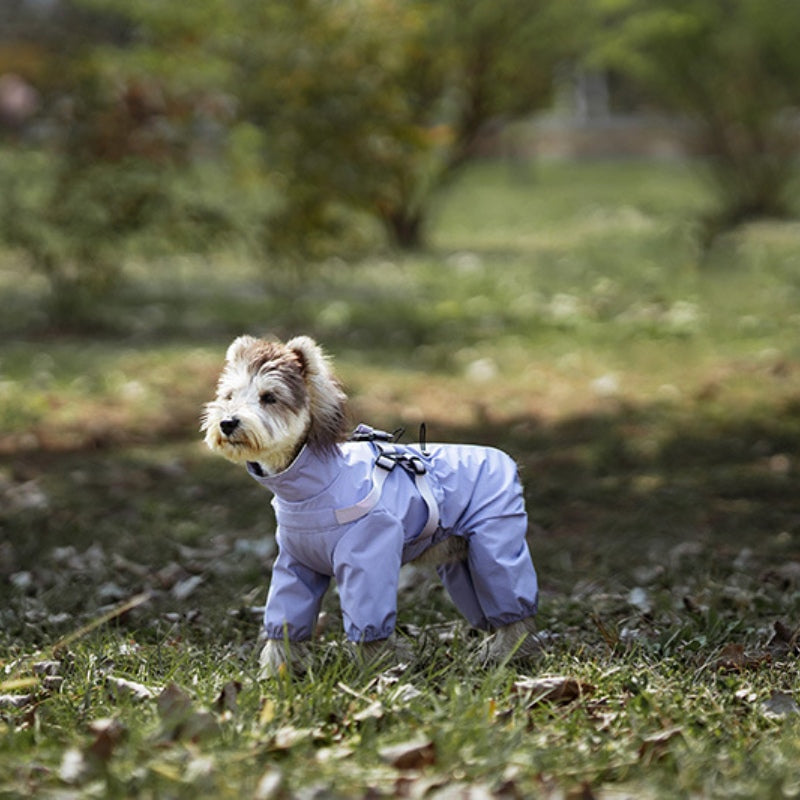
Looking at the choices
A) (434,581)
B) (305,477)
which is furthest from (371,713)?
(434,581)

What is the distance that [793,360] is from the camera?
378 inches

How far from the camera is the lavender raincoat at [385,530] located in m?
3.92

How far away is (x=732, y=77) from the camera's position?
1752 centimetres

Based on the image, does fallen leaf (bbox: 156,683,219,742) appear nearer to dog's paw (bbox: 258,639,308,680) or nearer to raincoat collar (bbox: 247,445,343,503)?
dog's paw (bbox: 258,639,308,680)

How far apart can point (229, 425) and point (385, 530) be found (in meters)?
0.54

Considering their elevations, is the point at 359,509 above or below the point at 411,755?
above

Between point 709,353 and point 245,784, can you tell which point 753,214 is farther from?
point 245,784

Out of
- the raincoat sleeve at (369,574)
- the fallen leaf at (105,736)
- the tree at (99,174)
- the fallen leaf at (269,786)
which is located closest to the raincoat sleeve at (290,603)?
the raincoat sleeve at (369,574)

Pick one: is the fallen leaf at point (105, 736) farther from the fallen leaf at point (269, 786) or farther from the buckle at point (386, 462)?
the buckle at point (386, 462)

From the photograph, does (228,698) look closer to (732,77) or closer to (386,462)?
(386,462)

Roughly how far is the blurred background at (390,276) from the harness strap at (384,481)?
4.55 ft

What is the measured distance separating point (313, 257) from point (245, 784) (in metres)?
8.72

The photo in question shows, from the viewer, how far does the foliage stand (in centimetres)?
1669

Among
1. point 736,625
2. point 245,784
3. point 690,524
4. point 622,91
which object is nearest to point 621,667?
point 736,625
